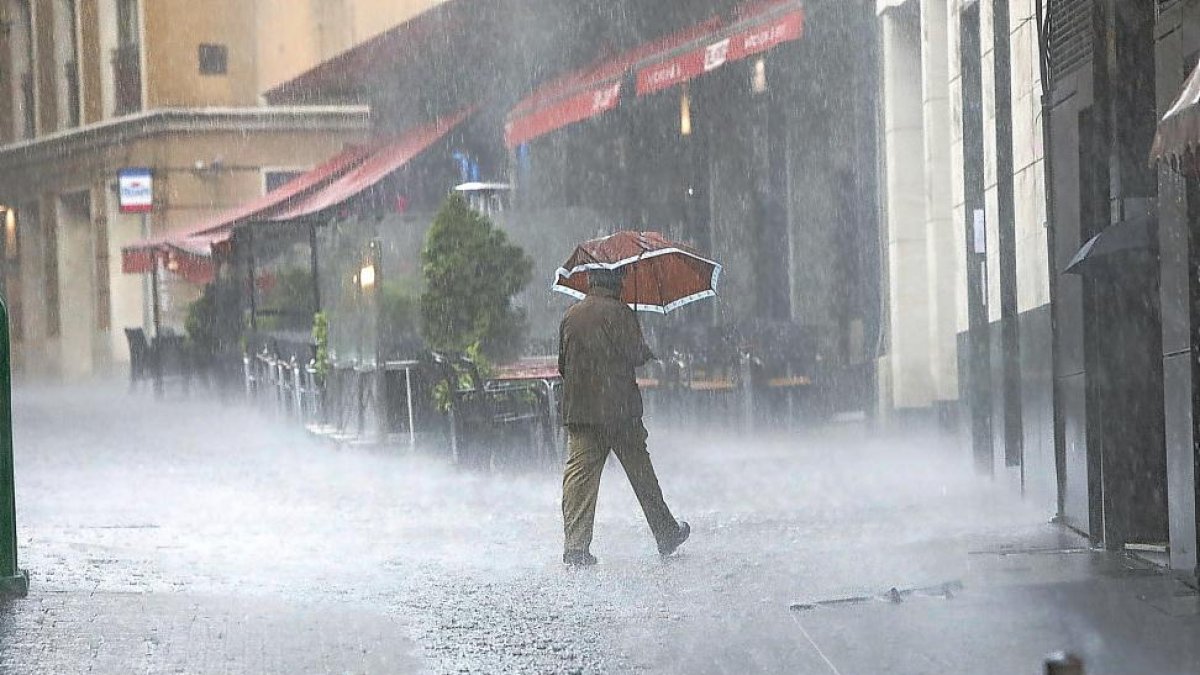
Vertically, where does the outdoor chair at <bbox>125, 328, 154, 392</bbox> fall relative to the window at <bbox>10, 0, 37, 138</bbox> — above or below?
below

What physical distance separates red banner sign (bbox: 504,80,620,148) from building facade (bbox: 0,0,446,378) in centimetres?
1906

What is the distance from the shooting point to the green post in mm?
10172

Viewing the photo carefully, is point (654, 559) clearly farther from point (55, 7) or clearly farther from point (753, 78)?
point (55, 7)

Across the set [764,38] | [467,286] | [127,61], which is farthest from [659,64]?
[127,61]

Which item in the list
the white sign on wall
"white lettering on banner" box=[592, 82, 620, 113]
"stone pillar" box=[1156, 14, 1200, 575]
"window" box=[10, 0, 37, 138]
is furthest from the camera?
"window" box=[10, 0, 37, 138]

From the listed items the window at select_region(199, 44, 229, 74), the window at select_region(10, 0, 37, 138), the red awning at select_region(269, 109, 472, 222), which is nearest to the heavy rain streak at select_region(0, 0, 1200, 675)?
the red awning at select_region(269, 109, 472, 222)

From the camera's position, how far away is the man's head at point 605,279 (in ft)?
41.0

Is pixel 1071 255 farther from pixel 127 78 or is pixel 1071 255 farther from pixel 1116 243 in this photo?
pixel 127 78

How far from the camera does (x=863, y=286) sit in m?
22.7

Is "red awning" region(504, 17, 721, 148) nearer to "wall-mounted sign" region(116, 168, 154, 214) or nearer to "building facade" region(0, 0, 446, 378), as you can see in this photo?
"building facade" region(0, 0, 446, 378)

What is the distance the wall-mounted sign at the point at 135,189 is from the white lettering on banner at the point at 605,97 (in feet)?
76.5

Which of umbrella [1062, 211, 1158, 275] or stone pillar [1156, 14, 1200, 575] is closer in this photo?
stone pillar [1156, 14, 1200, 575]

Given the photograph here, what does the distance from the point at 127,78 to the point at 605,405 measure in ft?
124

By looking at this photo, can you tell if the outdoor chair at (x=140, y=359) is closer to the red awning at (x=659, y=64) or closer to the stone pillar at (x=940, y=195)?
the red awning at (x=659, y=64)
